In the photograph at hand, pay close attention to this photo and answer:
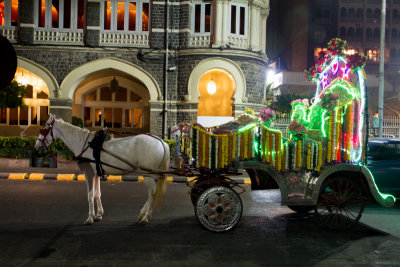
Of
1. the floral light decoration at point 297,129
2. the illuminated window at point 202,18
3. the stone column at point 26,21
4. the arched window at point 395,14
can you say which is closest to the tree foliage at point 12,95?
the stone column at point 26,21

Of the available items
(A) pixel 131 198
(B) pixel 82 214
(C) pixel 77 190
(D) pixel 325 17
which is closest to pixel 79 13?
(C) pixel 77 190

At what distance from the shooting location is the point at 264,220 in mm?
7668

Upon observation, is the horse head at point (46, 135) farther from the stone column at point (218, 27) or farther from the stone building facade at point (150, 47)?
the stone column at point (218, 27)

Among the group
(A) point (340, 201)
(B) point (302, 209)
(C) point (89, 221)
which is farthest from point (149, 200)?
(A) point (340, 201)

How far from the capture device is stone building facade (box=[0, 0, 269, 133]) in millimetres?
18891

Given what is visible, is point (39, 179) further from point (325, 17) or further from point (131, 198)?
point (325, 17)

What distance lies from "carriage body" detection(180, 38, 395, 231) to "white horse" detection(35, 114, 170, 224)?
1.99 feet

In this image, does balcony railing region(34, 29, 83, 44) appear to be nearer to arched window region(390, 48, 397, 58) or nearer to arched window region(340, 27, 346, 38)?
arched window region(340, 27, 346, 38)

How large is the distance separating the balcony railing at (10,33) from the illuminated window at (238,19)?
1130 cm

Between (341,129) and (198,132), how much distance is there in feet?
8.95

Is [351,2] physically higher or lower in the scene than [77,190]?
higher

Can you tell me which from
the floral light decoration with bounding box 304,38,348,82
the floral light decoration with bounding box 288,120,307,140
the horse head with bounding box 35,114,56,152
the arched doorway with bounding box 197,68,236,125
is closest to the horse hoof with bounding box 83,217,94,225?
the horse head with bounding box 35,114,56,152

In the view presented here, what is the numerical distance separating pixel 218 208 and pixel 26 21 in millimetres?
16958

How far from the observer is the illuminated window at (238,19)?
1920 cm
